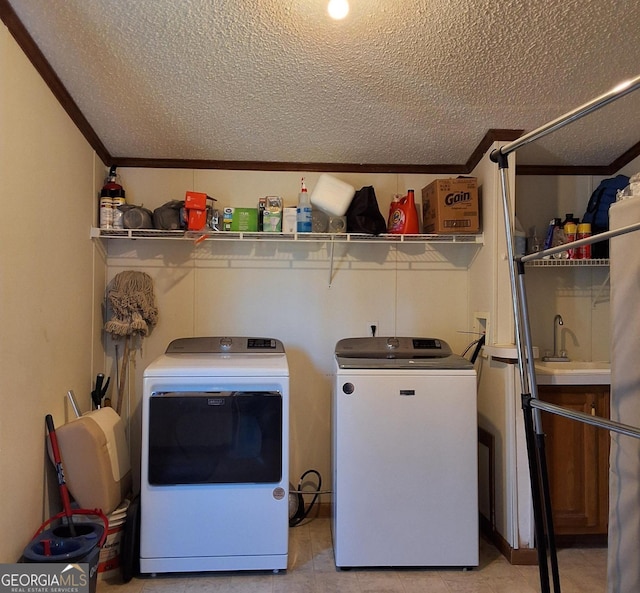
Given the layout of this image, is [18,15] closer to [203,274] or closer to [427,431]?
[203,274]

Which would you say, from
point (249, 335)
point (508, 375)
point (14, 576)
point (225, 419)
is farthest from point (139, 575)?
point (508, 375)

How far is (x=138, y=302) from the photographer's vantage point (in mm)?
2775

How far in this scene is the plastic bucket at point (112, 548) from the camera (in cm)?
217

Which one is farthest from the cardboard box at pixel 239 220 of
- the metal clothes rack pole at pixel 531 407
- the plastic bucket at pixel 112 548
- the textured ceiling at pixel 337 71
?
the metal clothes rack pole at pixel 531 407

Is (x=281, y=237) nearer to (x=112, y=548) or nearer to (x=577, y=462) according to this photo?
(x=112, y=548)

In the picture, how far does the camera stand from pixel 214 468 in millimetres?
2230

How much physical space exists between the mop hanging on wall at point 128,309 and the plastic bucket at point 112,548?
691 millimetres

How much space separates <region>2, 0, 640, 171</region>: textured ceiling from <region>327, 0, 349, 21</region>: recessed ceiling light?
0.23 ft

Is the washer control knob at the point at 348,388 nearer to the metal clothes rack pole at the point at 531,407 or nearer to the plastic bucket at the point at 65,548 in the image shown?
the metal clothes rack pole at the point at 531,407

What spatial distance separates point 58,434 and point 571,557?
2.50 metres

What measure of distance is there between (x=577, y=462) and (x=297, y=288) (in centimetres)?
176

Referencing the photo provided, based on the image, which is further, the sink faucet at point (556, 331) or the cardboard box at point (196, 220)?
the sink faucet at point (556, 331)

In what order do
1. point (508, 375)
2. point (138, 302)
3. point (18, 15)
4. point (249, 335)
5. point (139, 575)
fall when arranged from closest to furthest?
point (18, 15)
point (139, 575)
point (508, 375)
point (138, 302)
point (249, 335)

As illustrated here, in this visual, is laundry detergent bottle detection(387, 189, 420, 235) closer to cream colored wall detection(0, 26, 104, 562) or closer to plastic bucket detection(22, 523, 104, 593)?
cream colored wall detection(0, 26, 104, 562)
